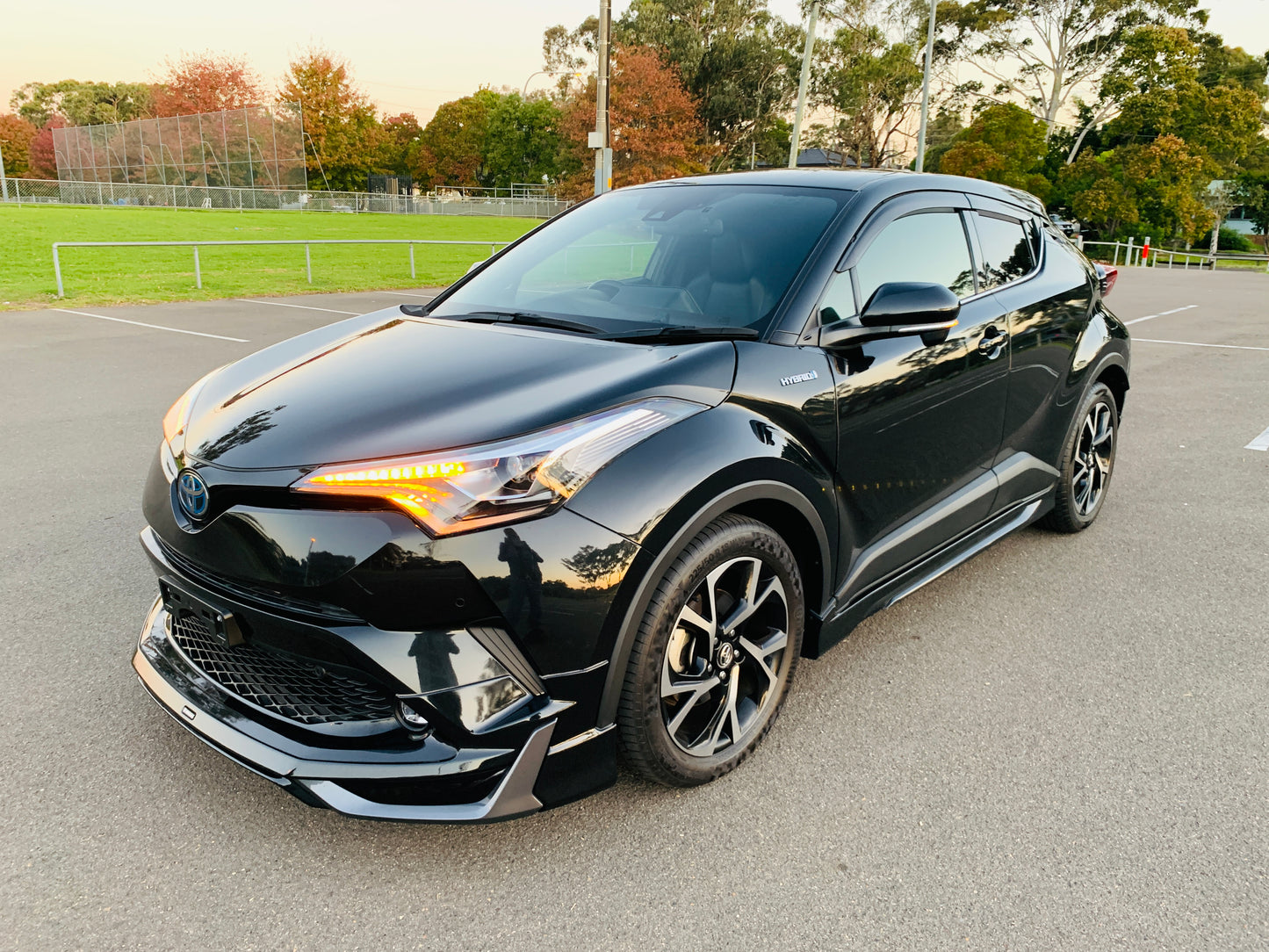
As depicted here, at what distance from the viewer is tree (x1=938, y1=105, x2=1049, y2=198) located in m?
45.3

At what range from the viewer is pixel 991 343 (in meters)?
3.59

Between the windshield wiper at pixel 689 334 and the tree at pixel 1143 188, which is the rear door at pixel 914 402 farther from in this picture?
the tree at pixel 1143 188

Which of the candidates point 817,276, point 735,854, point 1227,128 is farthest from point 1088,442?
point 1227,128

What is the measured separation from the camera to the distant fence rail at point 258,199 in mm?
50188

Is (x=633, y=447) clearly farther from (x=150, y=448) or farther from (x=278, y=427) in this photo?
(x=150, y=448)

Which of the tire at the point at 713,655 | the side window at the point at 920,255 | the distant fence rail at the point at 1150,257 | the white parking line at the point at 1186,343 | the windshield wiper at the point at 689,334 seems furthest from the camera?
the distant fence rail at the point at 1150,257

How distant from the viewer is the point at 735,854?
241 cm

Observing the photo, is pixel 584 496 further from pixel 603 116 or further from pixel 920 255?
pixel 603 116

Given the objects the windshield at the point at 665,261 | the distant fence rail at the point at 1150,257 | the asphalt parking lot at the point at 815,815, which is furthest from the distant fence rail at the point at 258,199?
the windshield at the point at 665,261

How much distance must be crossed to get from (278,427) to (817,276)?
1674 millimetres

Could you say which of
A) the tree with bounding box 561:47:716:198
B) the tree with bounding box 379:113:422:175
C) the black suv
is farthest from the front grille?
the tree with bounding box 379:113:422:175

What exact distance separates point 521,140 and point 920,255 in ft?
281

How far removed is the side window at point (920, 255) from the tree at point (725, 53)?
53799mm

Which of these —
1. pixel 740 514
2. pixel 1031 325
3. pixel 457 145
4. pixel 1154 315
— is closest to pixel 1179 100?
pixel 1154 315
